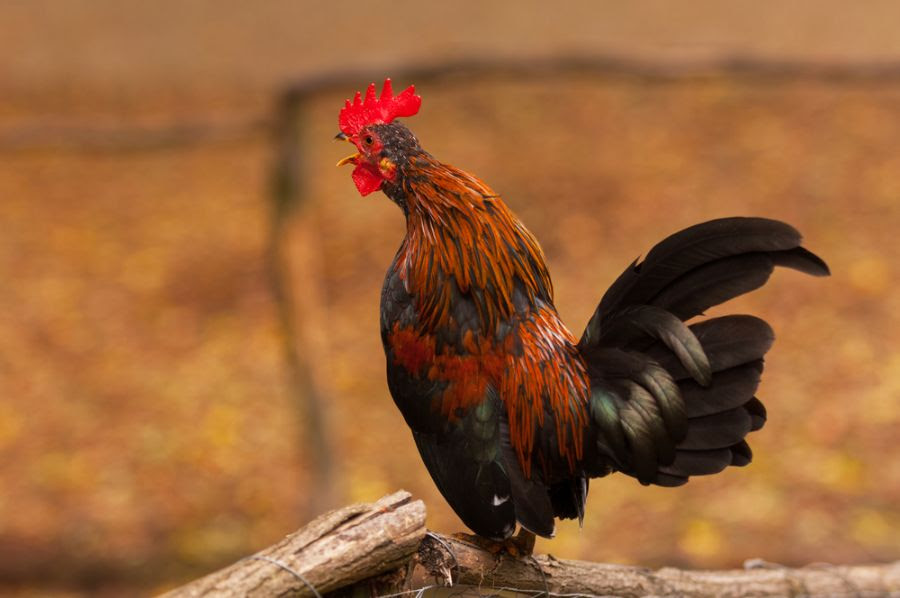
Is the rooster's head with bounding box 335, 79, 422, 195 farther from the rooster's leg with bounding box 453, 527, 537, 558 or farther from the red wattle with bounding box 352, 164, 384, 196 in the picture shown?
the rooster's leg with bounding box 453, 527, 537, 558

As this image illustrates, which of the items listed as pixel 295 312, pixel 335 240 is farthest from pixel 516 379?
pixel 335 240

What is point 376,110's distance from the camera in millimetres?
2344

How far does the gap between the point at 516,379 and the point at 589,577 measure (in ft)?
1.81

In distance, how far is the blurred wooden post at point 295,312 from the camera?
17.9 ft

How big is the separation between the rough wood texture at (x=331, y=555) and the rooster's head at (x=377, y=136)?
736 mm

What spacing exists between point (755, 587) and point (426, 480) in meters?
3.11

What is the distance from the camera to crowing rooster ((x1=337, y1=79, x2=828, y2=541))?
7.31ft

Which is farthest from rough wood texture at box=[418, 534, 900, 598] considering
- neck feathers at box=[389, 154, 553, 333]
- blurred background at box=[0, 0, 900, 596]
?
blurred background at box=[0, 0, 900, 596]

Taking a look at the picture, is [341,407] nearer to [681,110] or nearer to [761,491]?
[761,491]

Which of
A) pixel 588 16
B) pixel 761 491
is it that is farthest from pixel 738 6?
pixel 761 491

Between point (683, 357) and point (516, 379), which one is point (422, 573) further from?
point (683, 357)

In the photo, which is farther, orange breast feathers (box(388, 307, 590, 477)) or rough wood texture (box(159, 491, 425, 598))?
orange breast feathers (box(388, 307, 590, 477))

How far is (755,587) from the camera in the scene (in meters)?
2.73

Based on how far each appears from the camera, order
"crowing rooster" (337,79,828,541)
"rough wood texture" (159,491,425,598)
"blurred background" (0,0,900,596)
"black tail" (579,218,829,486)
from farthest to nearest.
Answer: "blurred background" (0,0,900,596) → "crowing rooster" (337,79,828,541) → "black tail" (579,218,829,486) → "rough wood texture" (159,491,425,598)
